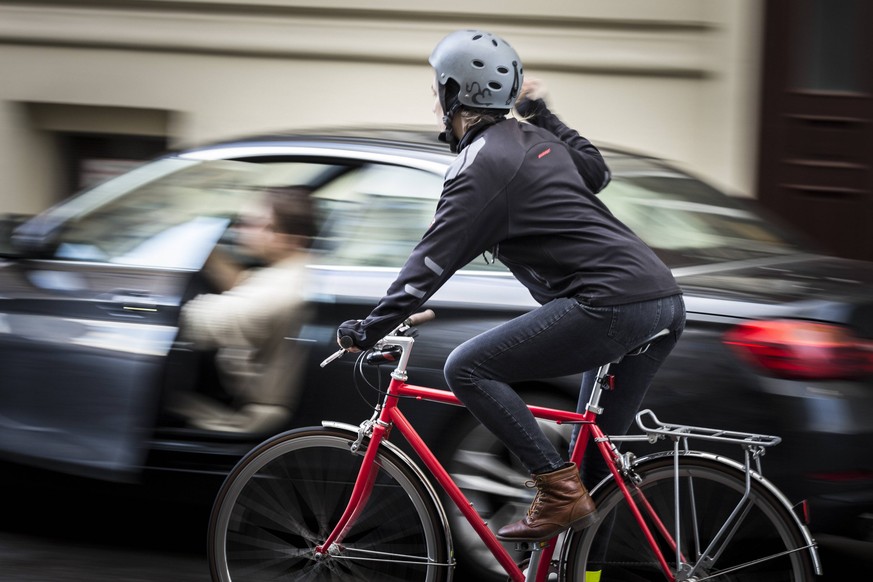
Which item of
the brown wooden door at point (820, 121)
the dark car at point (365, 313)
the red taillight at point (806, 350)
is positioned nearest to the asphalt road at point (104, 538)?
the dark car at point (365, 313)


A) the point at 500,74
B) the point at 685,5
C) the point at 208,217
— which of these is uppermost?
the point at 685,5

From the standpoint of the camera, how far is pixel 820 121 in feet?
29.3

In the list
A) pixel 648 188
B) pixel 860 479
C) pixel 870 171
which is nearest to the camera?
pixel 860 479

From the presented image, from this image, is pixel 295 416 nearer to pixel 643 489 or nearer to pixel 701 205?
pixel 643 489

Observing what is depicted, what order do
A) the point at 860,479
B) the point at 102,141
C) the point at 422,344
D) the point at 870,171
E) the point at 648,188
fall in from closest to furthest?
the point at 860,479 → the point at 422,344 → the point at 648,188 → the point at 870,171 → the point at 102,141

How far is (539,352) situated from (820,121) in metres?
6.07

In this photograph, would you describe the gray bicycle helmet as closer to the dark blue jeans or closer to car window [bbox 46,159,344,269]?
the dark blue jeans

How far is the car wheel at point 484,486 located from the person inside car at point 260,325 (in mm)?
636

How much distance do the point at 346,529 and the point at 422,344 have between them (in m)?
0.89

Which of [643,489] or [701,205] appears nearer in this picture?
[643,489]

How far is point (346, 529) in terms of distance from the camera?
3729 millimetres

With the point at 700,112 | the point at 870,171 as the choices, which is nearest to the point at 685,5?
the point at 700,112

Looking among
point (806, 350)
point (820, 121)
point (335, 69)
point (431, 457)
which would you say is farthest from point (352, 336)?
point (335, 69)

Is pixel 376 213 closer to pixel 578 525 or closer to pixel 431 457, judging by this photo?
pixel 431 457
